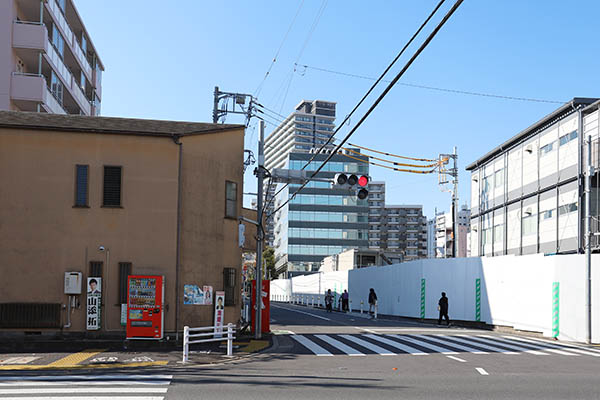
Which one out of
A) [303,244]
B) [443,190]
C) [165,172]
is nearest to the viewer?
[165,172]

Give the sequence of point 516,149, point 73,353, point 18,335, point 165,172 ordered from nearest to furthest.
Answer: point 73,353 < point 18,335 < point 165,172 < point 516,149

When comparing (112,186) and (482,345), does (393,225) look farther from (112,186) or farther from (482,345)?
(112,186)

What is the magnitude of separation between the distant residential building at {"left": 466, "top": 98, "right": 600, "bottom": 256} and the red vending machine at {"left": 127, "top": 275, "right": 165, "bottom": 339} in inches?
1112

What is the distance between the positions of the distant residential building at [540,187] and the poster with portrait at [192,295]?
26.5 m

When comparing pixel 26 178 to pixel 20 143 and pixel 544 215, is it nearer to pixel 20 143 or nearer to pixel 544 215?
pixel 20 143

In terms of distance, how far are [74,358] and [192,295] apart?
569 centimetres

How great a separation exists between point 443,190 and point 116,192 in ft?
152

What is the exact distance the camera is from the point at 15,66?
125 ft

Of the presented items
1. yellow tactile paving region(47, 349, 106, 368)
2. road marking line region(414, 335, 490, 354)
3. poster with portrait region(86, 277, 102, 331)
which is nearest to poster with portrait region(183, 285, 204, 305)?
poster with portrait region(86, 277, 102, 331)

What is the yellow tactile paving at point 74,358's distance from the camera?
15.4m

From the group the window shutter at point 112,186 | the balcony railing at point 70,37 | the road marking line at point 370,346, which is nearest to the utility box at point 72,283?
the window shutter at point 112,186

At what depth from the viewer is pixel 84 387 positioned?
39.4ft

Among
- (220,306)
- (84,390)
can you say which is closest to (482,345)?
(220,306)

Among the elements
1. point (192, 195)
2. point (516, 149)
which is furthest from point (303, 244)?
point (192, 195)
